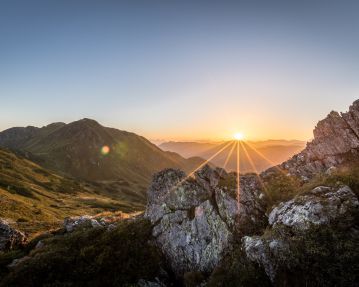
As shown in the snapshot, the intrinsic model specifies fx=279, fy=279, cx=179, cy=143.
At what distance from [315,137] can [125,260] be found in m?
27.2

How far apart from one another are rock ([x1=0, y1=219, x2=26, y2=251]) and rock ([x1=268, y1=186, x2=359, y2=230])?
91.7 feet

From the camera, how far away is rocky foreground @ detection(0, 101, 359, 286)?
744 inches

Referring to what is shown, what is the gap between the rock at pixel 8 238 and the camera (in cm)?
3080

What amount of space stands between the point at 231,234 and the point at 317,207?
8.04 m

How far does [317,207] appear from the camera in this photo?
2109 centimetres

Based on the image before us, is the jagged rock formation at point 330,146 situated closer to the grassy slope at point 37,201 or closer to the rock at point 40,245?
the rock at point 40,245

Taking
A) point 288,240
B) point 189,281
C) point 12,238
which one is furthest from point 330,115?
point 12,238

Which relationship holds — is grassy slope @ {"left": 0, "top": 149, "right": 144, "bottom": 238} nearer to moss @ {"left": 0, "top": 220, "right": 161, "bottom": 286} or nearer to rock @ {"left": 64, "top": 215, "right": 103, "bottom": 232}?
rock @ {"left": 64, "top": 215, "right": 103, "bottom": 232}

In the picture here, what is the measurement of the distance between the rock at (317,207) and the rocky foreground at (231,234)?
8 cm

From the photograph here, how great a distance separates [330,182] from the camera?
24.2 m

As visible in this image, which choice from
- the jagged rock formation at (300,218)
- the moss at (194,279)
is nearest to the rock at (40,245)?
the moss at (194,279)

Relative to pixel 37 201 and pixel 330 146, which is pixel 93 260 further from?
pixel 37 201

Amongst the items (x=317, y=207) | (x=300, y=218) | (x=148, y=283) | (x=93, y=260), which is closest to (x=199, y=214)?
(x=148, y=283)

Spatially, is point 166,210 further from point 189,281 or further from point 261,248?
point 261,248
